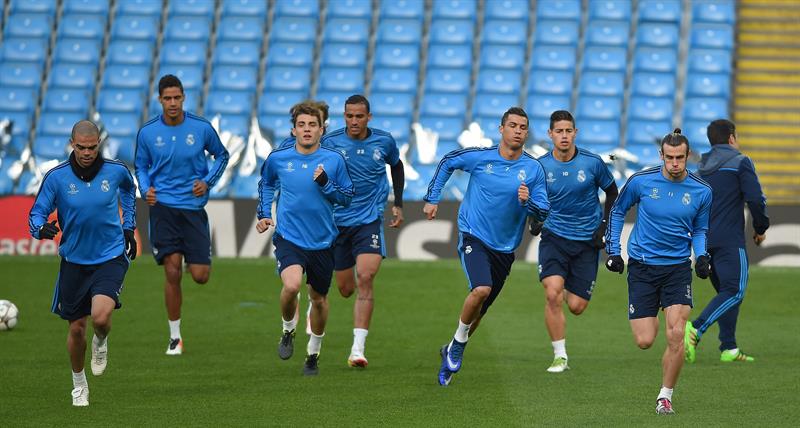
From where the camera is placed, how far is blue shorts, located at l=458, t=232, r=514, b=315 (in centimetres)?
1040

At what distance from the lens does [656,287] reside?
9.59m

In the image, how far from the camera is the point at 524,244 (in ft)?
63.8

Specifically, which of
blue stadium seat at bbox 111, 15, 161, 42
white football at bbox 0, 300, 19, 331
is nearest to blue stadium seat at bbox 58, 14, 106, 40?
blue stadium seat at bbox 111, 15, 161, 42

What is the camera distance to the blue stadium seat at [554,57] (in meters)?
23.1

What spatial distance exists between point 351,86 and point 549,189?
1188cm

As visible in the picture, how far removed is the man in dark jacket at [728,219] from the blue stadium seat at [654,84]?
10.8 metres

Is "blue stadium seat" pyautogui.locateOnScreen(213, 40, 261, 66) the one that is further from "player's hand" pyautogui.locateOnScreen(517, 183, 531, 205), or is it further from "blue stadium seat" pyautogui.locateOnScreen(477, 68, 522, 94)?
"player's hand" pyautogui.locateOnScreen(517, 183, 531, 205)

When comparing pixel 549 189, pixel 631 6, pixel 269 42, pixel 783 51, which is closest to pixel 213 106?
pixel 269 42

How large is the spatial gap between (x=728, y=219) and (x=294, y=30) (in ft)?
44.3

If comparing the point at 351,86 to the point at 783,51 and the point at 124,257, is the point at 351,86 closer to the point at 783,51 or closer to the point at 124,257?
the point at 783,51

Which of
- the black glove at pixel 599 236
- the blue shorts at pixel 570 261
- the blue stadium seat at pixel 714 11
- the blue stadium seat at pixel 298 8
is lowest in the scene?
the blue shorts at pixel 570 261

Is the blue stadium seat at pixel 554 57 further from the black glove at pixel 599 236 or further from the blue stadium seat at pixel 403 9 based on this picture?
the black glove at pixel 599 236

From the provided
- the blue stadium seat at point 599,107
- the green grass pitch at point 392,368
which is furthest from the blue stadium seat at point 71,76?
the blue stadium seat at point 599,107

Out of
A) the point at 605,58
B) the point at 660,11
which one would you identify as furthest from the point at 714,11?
the point at 605,58
